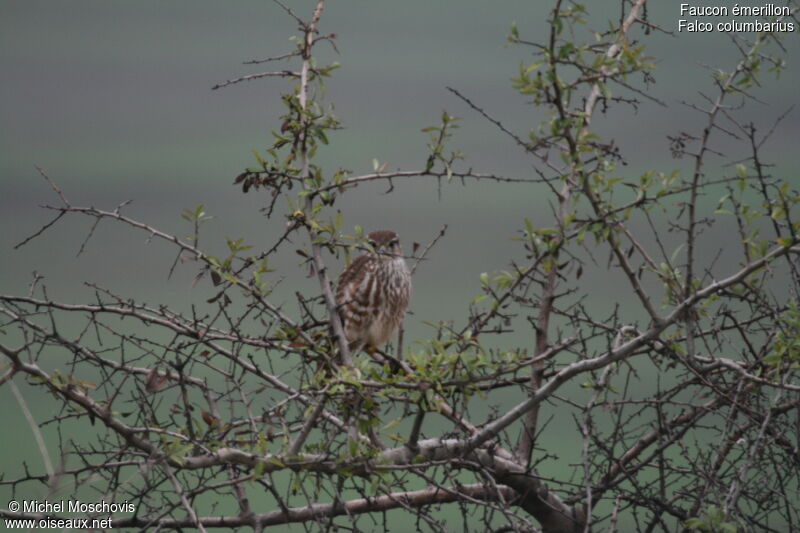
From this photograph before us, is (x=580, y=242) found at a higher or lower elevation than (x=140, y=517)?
higher

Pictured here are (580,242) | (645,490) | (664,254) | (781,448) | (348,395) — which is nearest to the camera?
(580,242)

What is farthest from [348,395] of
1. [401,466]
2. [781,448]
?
[781,448]

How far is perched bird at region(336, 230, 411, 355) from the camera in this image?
11.7 feet

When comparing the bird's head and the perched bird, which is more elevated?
the bird's head

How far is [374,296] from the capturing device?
3.60 metres

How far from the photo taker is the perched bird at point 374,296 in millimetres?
3576

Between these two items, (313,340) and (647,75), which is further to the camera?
(647,75)

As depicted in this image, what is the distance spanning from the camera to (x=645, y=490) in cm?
296

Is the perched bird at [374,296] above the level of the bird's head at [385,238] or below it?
→ below

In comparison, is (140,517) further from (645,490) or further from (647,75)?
(647,75)

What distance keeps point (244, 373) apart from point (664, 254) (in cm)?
122

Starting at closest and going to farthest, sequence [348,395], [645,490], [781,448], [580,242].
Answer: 1. [580,242]
2. [348,395]
3. [781,448]
4. [645,490]

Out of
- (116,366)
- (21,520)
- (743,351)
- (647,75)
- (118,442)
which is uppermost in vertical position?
(647,75)

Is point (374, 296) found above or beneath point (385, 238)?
beneath
